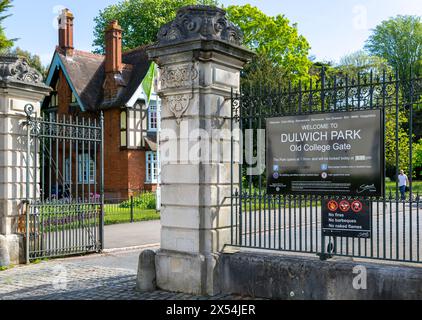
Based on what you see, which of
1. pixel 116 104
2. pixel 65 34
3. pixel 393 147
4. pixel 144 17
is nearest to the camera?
pixel 393 147

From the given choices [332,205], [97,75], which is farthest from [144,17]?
[332,205]

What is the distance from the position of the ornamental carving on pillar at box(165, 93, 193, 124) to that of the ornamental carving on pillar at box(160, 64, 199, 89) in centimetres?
16

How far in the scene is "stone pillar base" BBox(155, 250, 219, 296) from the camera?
732 centimetres

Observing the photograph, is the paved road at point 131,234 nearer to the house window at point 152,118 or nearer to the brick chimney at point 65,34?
the house window at point 152,118

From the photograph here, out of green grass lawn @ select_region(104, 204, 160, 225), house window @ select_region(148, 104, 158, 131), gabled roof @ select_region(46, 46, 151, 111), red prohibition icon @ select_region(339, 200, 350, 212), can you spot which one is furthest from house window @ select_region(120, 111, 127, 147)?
red prohibition icon @ select_region(339, 200, 350, 212)

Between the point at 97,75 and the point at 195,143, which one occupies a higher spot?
the point at 97,75

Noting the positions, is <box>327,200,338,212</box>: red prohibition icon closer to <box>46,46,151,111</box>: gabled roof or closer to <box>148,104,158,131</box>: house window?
<box>46,46,151,111</box>: gabled roof

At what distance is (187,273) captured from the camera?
7449 mm

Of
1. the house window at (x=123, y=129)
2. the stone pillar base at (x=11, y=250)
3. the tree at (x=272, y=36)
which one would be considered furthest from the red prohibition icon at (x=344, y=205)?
the tree at (x=272, y=36)

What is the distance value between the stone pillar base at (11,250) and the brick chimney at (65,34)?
24461 millimetres

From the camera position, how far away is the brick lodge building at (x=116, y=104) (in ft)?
98.8

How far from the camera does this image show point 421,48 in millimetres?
55531

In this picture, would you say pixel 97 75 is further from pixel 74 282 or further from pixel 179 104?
pixel 179 104

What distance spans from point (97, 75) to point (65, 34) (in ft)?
10.6
